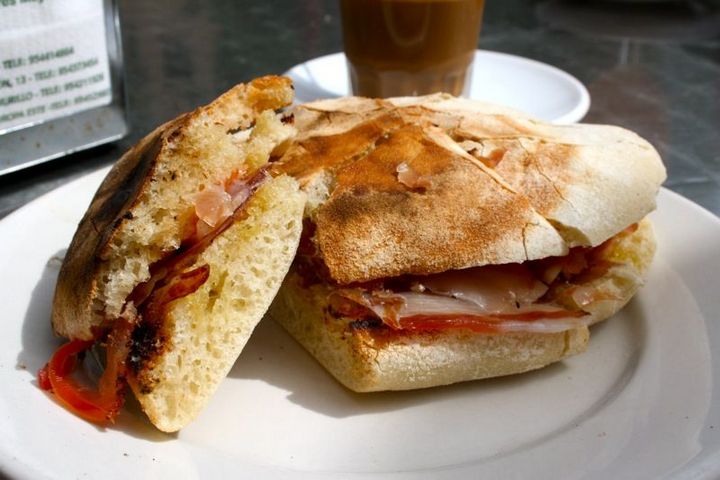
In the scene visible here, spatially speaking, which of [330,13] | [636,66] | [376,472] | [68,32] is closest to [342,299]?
[376,472]

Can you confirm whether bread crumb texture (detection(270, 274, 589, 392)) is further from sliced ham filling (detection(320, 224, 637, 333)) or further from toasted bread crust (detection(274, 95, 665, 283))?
toasted bread crust (detection(274, 95, 665, 283))

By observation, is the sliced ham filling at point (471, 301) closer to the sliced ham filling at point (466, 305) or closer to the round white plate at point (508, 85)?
the sliced ham filling at point (466, 305)

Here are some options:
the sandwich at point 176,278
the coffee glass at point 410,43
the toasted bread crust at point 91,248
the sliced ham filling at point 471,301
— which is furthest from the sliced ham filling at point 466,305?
the coffee glass at point 410,43

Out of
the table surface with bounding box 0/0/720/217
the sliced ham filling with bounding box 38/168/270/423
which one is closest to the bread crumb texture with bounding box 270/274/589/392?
the sliced ham filling with bounding box 38/168/270/423

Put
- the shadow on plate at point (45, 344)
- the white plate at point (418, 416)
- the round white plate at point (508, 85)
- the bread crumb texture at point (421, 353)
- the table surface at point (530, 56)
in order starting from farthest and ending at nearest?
the table surface at point (530, 56) < the round white plate at point (508, 85) < the bread crumb texture at point (421, 353) < the shadow on plate at point (45, 344) < the white plate at point (418, 416)

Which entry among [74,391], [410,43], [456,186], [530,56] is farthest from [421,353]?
[530,56]

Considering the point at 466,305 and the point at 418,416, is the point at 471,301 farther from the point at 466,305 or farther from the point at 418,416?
the point at 418,416
